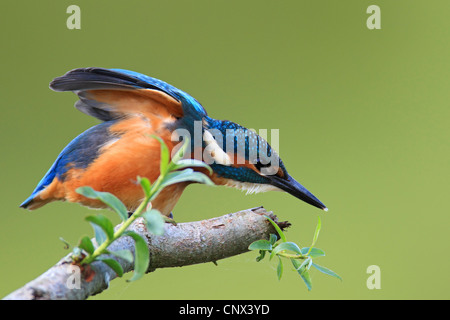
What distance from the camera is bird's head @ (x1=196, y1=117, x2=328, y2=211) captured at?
1.32m

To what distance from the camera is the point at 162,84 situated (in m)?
1.29

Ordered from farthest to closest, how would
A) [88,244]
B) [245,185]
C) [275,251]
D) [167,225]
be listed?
1. [245,185]
2. [167,225]
3. [275,251]
4. [88,244]

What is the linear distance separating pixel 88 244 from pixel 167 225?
381 millimetres

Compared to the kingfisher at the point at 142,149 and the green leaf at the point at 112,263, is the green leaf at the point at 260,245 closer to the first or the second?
the green leaf at the point at 112,263

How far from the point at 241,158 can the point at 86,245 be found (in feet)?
2.44

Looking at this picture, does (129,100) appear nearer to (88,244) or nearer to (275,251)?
(275,251)

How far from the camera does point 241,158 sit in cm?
132

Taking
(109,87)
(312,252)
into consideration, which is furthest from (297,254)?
(109,87)

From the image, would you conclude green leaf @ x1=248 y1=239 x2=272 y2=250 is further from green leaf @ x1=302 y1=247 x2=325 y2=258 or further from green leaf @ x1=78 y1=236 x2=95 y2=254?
green leaf @ x1=78 y1=236 x2=95 y2=254

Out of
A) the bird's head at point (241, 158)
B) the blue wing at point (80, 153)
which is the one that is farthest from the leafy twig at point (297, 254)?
the blue wing at point (80, 153)

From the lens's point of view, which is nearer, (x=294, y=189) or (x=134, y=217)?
(x=134, y=217)

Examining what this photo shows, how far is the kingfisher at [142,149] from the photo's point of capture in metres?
1.25

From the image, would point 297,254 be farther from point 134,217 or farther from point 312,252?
point 134,217

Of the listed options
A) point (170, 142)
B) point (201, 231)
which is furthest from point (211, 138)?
point (201, 231)
